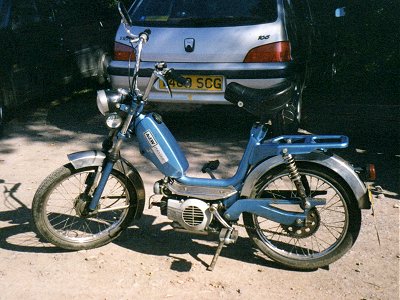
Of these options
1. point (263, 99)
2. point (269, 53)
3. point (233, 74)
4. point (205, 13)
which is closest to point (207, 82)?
point (233, 74)

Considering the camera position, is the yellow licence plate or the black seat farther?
the yellow licence plate

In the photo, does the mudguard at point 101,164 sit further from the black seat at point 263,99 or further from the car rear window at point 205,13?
the car rear window at point 205,13

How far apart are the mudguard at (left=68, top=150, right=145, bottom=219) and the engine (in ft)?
0.95

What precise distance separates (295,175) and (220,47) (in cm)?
242

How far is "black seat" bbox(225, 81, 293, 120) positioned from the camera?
10.8 ft

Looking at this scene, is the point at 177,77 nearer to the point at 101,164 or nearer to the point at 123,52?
the point at 101,164

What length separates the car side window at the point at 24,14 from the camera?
6.62 meters

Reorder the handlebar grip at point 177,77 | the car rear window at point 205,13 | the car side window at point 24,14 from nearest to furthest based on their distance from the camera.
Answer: the handlebar grip at point 177,77 → the car rear window at point 205,13 → the car side window at point 24,14

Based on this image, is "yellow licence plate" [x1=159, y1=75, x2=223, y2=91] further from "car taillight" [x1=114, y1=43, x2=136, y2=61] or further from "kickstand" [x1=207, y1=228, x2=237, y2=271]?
"kickstand" [x1=207, y1=228, x2=237, y2=271]

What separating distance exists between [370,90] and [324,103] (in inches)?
53.4

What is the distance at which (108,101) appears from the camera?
341 cm

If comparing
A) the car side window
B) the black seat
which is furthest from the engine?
the car side window

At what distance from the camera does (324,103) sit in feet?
25.6

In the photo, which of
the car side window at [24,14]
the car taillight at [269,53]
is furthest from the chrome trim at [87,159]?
the car side window at [24,14]
